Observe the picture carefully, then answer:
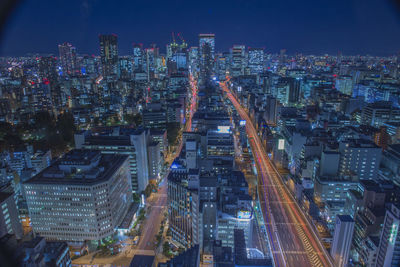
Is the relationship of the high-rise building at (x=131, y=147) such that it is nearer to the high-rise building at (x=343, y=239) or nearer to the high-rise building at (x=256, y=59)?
the high-rise building at (x=343, y=239)

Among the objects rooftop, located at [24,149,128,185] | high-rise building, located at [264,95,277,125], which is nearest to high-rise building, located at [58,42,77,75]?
high-rise building, located at [264,95,277,125]

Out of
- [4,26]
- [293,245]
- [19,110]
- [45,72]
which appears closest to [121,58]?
[45,72]

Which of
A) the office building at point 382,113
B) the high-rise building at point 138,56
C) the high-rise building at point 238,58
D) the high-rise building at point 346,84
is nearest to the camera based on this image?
the office building at point 382,113

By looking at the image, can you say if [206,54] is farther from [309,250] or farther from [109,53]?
[309,250]

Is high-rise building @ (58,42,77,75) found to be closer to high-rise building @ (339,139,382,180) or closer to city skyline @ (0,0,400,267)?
city skyline @ (0,0,400,267)

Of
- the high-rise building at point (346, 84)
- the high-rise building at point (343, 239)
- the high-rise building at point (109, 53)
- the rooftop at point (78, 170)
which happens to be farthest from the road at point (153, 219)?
the high-rise building at point (109, 53)

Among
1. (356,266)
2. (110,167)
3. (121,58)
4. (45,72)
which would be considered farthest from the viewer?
(121,58)

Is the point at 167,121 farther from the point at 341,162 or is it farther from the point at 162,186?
the point at 341,162

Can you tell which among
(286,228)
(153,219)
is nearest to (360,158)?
(286,228)

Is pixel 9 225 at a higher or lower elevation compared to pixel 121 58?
lower
